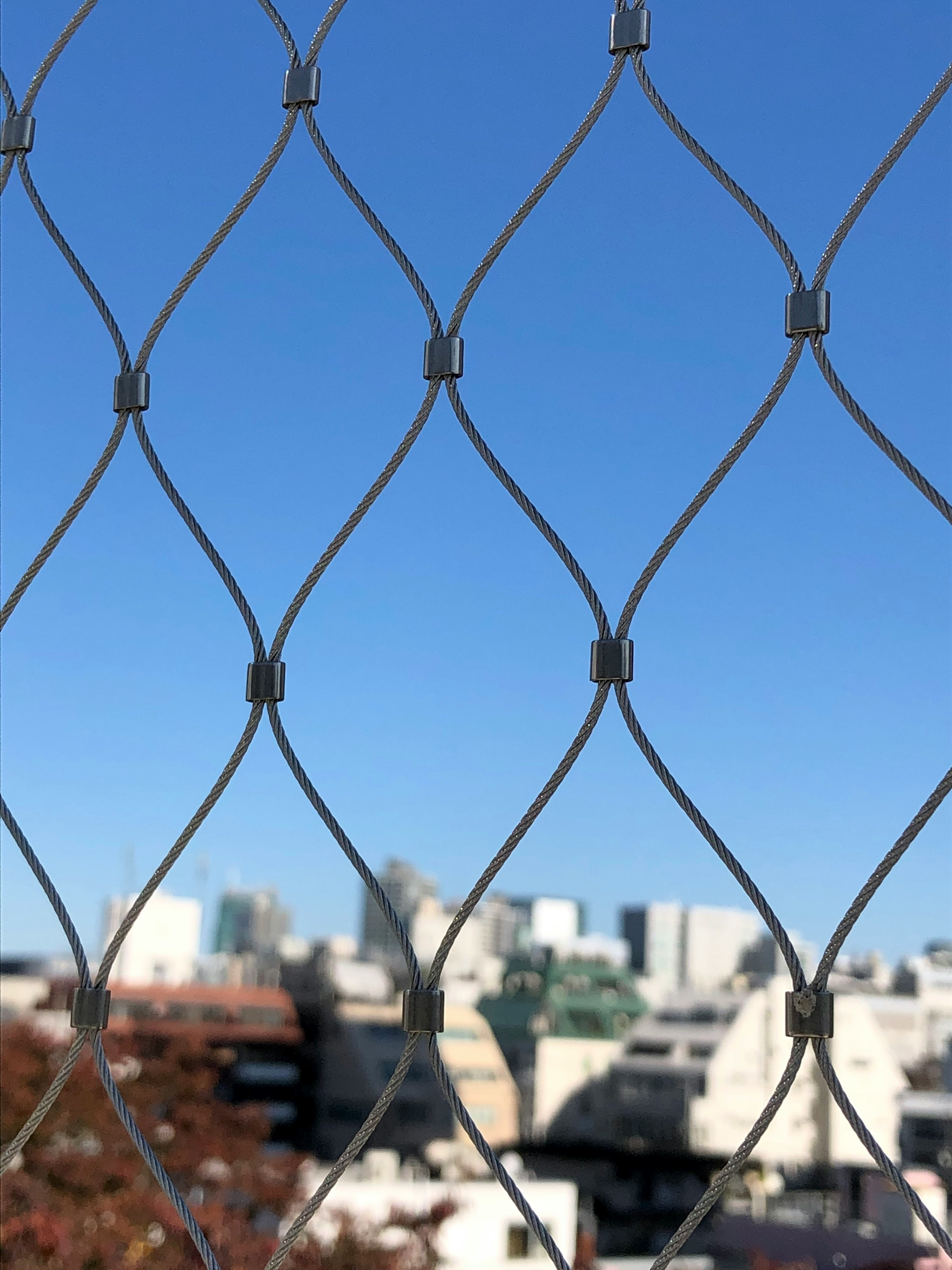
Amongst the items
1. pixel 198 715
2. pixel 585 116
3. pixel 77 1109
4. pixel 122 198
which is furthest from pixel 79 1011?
pixel 77 1109

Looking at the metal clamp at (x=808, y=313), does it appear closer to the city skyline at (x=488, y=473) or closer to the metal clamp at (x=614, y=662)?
the city skyline at (x=488, y=473)

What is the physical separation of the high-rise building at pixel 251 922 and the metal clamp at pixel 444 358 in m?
2.01

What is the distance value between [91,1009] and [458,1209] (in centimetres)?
123

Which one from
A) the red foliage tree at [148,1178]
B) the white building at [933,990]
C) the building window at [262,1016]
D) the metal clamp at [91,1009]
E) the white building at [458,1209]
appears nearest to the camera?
the metal clamp at [91,1009]

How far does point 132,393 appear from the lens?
78cm

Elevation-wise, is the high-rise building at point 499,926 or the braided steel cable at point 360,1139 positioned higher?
the braided steel cable at point 360,1139

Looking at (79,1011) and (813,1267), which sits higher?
(79,1011)

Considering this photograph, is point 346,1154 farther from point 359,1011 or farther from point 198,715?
point 359,1011

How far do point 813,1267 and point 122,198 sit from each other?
5.75 ft

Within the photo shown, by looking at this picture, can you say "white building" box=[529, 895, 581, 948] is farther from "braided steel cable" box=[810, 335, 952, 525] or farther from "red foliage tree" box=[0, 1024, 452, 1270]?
"braided steel cable" box=[810, 335, 952, 525]

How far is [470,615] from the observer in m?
2.08

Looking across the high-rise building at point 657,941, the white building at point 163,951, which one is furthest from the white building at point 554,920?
the white building at point 163,951

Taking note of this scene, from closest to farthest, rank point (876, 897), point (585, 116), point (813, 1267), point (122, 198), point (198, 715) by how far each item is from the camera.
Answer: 1. point (876, 897)
2. point (585, 116)
3. point (813, 1267)
4. point (122, 198)
5. point (198, 715)

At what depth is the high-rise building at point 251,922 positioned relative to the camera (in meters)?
2.48
